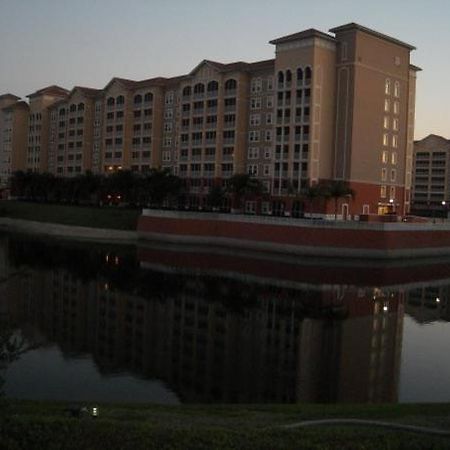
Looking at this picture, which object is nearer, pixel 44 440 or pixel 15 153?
pixel 44 440

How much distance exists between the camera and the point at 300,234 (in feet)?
176

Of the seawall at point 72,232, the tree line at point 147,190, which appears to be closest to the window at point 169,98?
the tree line at point 147,190

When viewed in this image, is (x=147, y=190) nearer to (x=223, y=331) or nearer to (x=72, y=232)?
(x=72, y=232)

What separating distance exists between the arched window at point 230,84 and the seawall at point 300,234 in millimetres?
20855

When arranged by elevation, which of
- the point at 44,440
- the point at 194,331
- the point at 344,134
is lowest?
the point at 194,331

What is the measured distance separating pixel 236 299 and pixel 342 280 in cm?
1094

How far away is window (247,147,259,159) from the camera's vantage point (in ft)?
243

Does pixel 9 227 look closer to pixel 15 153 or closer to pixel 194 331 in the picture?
pixel 15 153

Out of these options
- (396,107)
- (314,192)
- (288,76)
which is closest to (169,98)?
(288,76)

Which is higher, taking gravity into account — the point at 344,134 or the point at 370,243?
the point at 344,134

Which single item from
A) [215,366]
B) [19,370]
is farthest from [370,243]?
[19,370]

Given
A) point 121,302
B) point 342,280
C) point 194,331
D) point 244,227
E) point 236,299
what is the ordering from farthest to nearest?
1. point 244,227
2. point 342,280
3. point 236,299
4. point 121,302
5. point 194,331

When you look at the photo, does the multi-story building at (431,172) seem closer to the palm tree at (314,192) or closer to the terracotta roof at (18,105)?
the palm tree at (314,192)

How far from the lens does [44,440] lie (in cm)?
713
